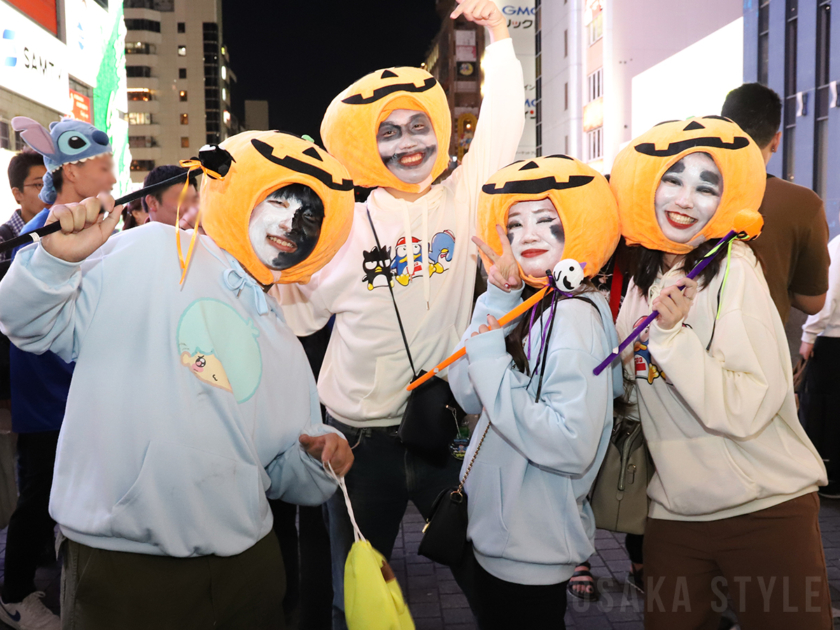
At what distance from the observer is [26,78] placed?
1267 centimetres

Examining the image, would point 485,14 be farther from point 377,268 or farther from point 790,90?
point 790,90

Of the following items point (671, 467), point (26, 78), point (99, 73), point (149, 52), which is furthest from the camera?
point (149, 52)

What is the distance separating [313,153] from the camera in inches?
75.6

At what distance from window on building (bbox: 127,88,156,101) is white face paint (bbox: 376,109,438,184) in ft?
280

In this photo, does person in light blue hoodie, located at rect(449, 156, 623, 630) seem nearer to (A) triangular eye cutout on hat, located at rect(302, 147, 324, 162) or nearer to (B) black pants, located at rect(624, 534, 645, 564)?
(A) triangular eye cutout on hat, located at rect(302, 147, 324, 162)

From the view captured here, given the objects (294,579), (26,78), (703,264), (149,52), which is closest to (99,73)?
(26,78)

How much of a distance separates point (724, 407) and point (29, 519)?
3199 mm

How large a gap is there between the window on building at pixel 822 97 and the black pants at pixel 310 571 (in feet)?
39.6

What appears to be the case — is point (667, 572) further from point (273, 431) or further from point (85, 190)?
point (85, 190)

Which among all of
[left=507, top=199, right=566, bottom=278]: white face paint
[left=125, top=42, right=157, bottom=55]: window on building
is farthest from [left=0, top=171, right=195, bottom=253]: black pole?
[left=125, top=42, right=157, bottom=55]: window on building

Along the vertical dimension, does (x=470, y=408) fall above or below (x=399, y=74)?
below

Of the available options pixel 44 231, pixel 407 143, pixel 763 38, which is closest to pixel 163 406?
pixel 44 231

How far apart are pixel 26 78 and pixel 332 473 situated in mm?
13979

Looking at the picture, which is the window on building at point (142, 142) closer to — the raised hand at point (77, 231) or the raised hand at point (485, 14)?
the raised hand at point (485, 14)
